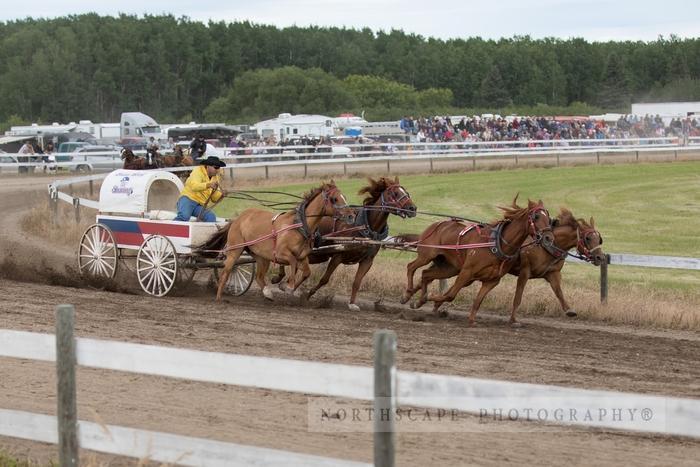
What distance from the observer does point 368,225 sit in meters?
13.9

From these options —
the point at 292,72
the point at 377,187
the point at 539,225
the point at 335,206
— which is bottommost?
the point at 539,225

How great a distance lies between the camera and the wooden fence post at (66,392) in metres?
5.42

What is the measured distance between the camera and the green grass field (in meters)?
14.6

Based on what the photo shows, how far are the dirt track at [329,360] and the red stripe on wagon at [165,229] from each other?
908 mm

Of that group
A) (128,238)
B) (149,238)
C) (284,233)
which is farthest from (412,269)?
(128,238)

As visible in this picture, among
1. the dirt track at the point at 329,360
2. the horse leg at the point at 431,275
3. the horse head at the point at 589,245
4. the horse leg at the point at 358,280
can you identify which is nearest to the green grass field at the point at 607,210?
the horse head at the point at 589,245

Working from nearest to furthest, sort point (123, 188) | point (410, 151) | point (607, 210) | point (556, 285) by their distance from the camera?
point (556, 285) < point (123, 188) < point (607, 210) < point (410, 151)

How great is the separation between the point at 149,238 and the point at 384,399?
10941 millimetres

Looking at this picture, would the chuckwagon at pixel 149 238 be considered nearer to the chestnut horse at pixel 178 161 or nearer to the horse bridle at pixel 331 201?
the horse bridle at pixel 331 201

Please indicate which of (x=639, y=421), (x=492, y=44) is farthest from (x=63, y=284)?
(x=492, y=44)

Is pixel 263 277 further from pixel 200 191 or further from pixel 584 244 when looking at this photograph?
pixel 584 244

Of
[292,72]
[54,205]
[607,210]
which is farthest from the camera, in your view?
[292,72]

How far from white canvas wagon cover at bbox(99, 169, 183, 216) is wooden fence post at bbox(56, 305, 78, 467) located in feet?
34.6

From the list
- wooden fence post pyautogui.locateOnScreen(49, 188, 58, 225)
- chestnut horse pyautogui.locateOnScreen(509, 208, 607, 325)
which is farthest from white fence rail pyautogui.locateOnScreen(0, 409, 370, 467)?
wooden fence post pyautogui.locateOnScreen(49, 188, 58, 225)
